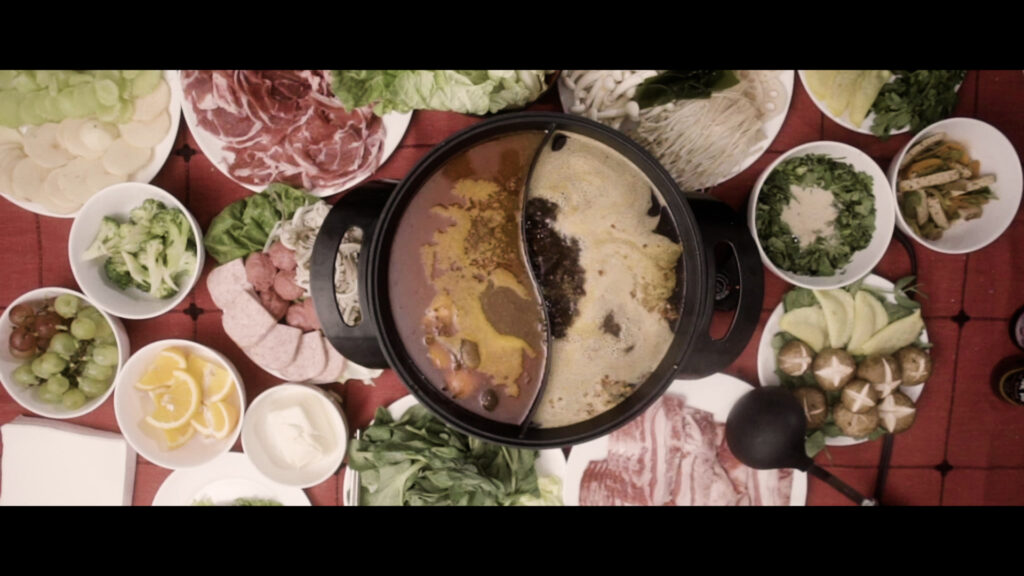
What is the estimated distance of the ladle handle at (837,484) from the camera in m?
2.12

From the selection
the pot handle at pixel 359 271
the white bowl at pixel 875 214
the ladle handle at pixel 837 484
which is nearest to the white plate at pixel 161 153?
the pot handle at pixel 359 271

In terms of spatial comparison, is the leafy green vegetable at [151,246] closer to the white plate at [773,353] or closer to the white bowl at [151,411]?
the white bowl at [151,411]

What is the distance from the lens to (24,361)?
2.08 meters

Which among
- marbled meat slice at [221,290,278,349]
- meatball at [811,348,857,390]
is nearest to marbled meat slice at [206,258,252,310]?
marbled meat slice at [221,290,278,349]

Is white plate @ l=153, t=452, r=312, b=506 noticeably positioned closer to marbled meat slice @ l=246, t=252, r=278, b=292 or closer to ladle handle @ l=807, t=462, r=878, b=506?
marbled meat slice @ l=246, t=252, r=278, b=292

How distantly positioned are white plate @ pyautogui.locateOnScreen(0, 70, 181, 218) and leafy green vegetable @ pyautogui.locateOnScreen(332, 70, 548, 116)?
2.06 feet

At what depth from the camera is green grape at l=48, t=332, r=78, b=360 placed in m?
2.05

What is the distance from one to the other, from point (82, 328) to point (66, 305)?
102mm

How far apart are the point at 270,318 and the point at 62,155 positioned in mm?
981

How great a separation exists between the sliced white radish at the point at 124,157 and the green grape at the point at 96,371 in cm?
73

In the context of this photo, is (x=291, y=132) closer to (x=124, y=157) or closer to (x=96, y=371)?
(x=124, y=157)

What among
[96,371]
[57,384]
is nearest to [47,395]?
[57,384]
